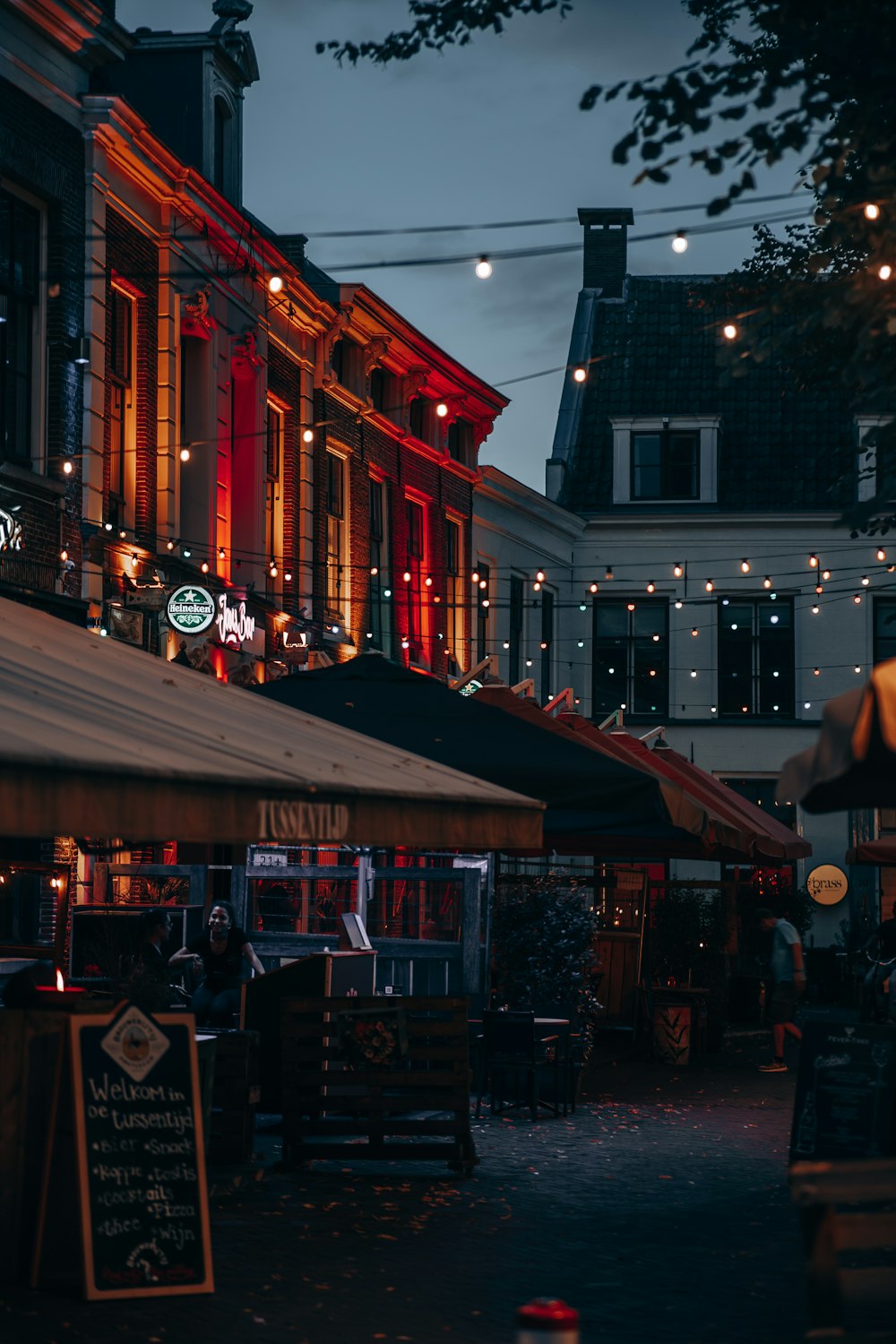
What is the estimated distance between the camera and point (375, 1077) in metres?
10.6

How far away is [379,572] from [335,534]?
6.67ft

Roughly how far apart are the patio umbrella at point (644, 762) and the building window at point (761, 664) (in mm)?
17542

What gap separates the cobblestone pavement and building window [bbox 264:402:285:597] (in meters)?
12.3

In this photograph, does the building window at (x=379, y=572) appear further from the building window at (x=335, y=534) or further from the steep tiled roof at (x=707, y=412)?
the steep tiled roof at (x=707, y=412)

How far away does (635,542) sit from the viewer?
1467 inches

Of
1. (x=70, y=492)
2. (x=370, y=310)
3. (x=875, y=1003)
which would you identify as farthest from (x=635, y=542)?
(x=70, y=492)

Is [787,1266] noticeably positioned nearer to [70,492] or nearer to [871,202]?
[871,202]

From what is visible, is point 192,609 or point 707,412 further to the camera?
point 707,412

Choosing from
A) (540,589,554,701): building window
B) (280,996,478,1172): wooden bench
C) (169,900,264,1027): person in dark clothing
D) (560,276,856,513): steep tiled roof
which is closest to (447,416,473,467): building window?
(540,589,554,701): building window

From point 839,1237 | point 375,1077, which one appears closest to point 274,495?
point 375,1077

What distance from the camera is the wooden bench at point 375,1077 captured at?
34.8 ft

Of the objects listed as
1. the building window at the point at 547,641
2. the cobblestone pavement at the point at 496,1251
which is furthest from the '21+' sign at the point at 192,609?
the building window at the point at 547,641

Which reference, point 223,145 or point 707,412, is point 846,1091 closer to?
point 223,145

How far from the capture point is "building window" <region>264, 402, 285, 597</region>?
24219mm
